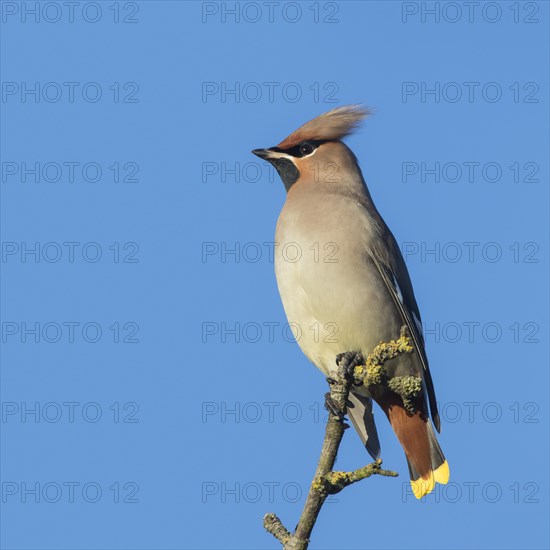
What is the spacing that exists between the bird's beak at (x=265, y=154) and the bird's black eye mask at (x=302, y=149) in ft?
0.11

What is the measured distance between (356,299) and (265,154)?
1.34 metres

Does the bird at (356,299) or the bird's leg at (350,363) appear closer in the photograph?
the bird's leg at (350,363)

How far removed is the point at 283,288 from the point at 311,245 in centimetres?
28

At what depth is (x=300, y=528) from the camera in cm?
351

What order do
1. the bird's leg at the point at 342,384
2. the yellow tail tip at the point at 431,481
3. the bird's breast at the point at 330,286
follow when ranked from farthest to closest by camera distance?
1. the yellow tail tip at the point at 431,481
2. the bird's breast at the point at 330,286
3. the bird's leg at the point at 342,384

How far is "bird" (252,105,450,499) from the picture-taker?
5.51 meters

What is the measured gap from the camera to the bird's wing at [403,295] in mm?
5762

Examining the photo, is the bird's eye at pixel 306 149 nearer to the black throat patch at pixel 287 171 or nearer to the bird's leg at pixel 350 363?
the black throat patch at pixel 287 171

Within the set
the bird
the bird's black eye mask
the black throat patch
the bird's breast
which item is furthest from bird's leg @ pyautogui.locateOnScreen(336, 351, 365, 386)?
the bird's black eye mask

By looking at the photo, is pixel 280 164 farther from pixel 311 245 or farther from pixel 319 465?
pixel 319 465

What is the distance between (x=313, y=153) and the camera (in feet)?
21.1

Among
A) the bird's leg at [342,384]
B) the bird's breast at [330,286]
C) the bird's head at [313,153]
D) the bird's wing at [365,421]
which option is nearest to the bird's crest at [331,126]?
the bird's head at [313,153]

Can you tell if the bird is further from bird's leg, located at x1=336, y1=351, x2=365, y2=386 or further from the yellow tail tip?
bird's leg, located at x1=336, y1=351, x2=365, y2=386

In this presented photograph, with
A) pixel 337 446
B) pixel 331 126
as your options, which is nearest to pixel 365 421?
pixel 331 126
